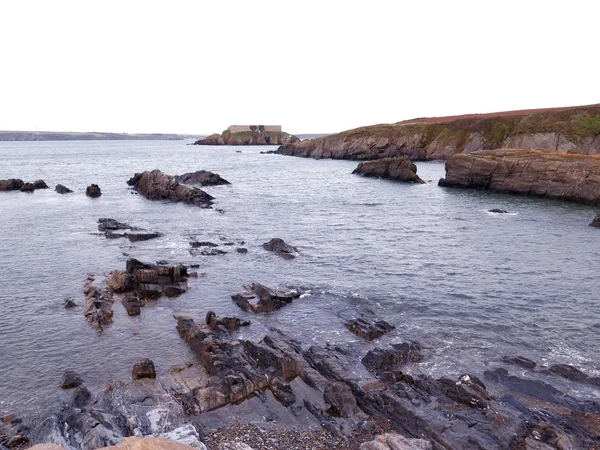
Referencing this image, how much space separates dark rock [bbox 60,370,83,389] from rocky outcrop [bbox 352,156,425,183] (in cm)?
8618

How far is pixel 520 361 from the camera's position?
21.8 metres

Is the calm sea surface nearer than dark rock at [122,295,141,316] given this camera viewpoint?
Yes

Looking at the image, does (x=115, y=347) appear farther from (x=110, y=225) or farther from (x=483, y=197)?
(x=483, y=197)

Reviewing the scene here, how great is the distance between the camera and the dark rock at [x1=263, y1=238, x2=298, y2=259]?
4194 cm

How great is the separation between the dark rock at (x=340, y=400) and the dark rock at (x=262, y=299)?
36.4ft

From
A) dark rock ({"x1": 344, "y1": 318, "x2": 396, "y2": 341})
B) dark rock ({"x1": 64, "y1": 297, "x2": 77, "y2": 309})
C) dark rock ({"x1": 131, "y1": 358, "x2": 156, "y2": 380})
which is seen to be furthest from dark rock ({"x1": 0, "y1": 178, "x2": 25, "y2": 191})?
dark rock ({"x1": 344, "y1": 318, "x2": 396, "y2": 341})

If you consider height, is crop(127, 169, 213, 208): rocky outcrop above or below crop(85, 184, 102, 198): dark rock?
above

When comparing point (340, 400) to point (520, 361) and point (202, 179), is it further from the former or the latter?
point (202, 179)

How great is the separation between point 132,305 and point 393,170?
83.4 meters

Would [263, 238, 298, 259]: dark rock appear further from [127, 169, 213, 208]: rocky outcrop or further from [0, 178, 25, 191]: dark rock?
[0, 178, 25, 191]: dark rock

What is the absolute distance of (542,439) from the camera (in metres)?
15.9

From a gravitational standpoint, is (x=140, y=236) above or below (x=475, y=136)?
below

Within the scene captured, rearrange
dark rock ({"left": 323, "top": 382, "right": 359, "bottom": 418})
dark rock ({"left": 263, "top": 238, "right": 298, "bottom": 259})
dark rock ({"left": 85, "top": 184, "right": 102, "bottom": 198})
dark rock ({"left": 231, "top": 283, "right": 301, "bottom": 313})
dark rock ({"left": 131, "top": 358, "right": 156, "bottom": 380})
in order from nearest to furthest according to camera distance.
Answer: dark rock ({"left": 323, "top": 382, "right": 359, "bottom": 418})
dark rock ({"left": 131, "top": 358, "right": 156, "bottom": 380})
dark rock ({"left": 231, "top": 283, "right": 301, "bottom": 313})
dark rock ({"left": 263, "top": 238, "right": 298, "bottom": 259})
dark rock ({"left": 85, "top": 184, "right": 102, "bottom": 198})

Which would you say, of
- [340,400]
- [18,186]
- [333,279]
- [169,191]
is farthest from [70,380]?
[18,186]
